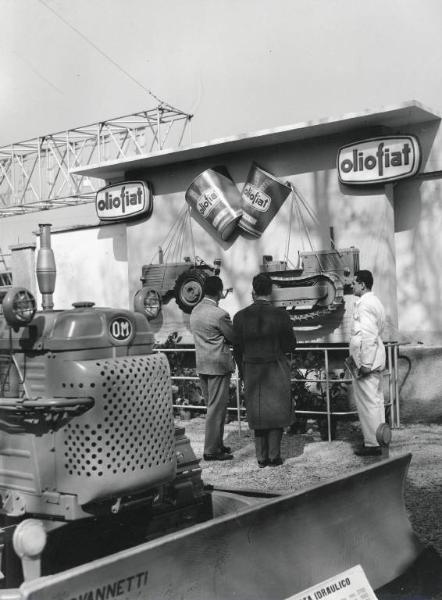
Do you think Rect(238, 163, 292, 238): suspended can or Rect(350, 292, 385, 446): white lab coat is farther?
Rect(238, 163, 292, 238): suspended can

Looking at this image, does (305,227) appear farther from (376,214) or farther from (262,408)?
(262,408)

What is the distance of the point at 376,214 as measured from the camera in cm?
954

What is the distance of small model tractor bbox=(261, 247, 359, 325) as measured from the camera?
953 centimetres

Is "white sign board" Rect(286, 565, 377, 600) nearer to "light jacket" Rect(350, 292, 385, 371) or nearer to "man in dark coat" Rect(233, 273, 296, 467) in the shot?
"man in dark coat" Rect(233, 273, 296, 467)

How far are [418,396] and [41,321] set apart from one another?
263 inches

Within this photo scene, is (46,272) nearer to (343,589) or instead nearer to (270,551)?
(270,551)

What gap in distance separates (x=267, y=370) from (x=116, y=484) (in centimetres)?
389

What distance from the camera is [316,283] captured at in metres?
9.63

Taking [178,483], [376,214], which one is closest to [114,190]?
[376,214]

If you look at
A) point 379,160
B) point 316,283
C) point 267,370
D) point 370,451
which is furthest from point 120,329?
point 379,160

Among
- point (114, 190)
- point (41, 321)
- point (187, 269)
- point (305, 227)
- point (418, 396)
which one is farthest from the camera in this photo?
point (114, 190)

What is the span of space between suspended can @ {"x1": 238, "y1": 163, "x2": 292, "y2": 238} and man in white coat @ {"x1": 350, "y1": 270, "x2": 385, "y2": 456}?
2.97m

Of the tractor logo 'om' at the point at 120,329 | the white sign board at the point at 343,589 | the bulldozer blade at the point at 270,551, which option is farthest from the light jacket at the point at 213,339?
the white sign board at the point at 343,589

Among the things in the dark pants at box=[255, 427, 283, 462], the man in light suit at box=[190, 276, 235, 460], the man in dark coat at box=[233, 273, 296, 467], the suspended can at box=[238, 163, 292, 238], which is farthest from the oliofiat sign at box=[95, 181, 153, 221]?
the dark pants at box=[255, 427, 283, 462]
